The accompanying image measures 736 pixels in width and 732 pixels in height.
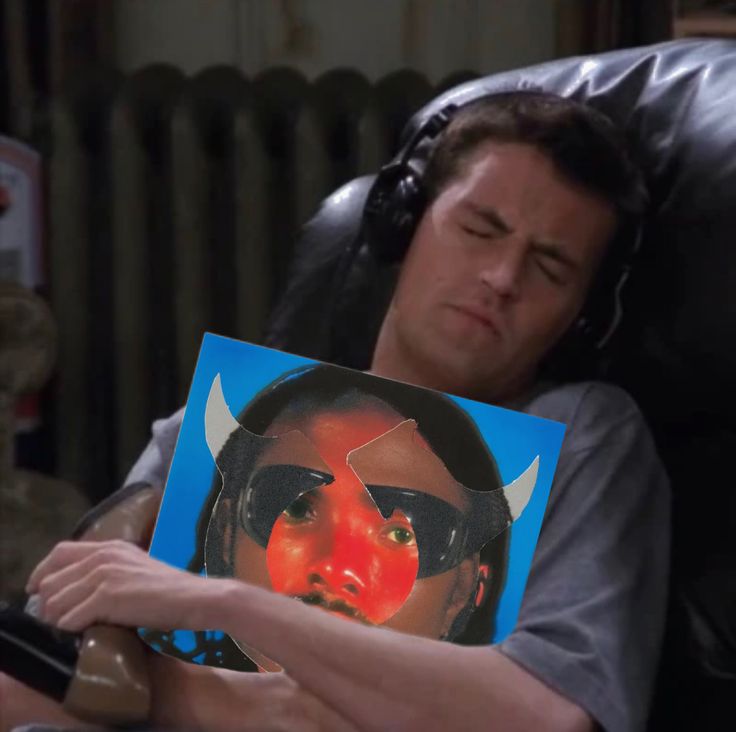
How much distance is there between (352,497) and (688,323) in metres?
0.34

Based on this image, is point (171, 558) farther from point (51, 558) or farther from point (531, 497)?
point (531, 497)

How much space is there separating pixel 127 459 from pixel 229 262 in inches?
17.2

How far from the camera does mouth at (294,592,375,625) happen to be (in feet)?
2.18

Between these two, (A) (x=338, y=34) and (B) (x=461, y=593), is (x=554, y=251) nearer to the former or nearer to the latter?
(B) (x=461, y=593)

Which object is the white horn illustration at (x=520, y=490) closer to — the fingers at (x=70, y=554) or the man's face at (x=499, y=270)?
the man's face at (x=499, y=270)

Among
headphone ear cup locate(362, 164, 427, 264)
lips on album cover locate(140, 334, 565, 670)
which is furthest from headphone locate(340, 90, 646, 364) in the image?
lips on album cover locate(140, 334, 565, 670)

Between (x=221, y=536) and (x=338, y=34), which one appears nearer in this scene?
(x=221, y=536)

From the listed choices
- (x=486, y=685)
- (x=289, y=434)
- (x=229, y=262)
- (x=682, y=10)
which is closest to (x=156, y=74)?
(x=229, y=262)

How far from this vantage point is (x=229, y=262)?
1997 millimetres

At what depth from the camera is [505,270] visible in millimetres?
792

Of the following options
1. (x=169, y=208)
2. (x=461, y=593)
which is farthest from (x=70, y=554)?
(x=169, y=208)

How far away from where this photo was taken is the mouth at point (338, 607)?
664 millimetres

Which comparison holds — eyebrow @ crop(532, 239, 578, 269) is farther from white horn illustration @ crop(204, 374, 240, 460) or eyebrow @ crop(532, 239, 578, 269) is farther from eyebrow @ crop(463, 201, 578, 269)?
white horn illustration @ crop(204, 374, 240, 460)

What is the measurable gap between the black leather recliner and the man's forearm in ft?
0.61
